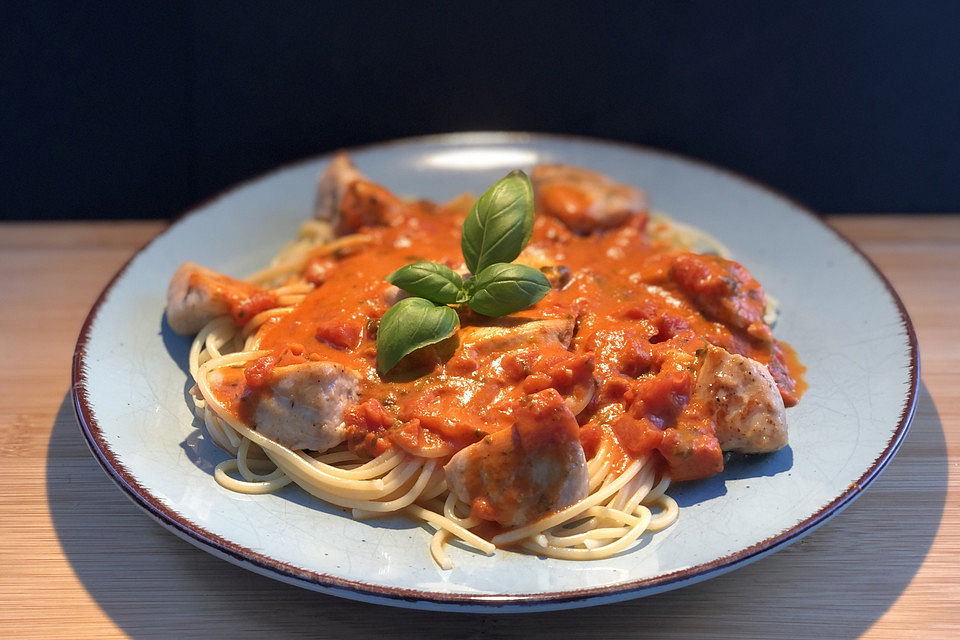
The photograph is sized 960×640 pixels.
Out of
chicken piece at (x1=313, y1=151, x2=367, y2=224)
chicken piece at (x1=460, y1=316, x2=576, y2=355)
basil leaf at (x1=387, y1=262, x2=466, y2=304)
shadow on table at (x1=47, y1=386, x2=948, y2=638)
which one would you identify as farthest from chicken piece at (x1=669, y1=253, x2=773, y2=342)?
chicken piece at (x1=313, y1=151, x2=367, y2=224)

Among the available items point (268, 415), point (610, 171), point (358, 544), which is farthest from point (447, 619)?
point (610, 171)

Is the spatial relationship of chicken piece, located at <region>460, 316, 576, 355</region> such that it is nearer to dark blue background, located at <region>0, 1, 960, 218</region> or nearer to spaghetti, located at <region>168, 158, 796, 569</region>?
spaghetti, located at <region>168, 158, 796, 569</region>

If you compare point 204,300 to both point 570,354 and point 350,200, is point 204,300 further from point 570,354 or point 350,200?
point 570,354

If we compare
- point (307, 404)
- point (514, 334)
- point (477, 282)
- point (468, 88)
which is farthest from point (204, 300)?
point (468, 88)

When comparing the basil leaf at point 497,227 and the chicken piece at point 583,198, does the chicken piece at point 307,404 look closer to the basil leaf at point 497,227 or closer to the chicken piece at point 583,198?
the basil leaf at point 497,227

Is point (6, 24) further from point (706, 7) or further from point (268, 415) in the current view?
point (706, 7)

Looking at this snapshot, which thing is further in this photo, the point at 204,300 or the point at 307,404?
the point at 204,300
